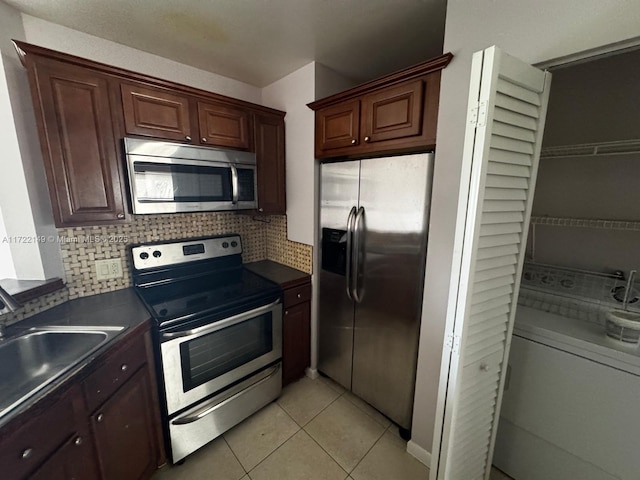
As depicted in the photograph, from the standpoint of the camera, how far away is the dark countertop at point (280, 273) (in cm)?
201

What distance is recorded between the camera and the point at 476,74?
84 centimetres

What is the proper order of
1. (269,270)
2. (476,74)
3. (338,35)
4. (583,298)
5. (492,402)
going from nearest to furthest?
1. (476,74)
2. (492,402)
3. (583,298)
4. (338,35)
5. (269,270)

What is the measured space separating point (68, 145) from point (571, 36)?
2.26 metres

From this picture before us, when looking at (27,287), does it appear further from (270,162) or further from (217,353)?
(270,162)

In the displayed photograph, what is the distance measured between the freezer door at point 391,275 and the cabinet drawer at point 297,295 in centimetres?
45

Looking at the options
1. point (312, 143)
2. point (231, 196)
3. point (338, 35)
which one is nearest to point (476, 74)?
point (338, 35)

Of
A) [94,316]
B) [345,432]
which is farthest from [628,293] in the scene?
[94,316]

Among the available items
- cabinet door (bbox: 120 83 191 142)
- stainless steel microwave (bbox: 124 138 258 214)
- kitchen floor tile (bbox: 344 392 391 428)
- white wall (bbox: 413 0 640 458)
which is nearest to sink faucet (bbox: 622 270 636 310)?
white wall (bbox: 413 0 640 458)

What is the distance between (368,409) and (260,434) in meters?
0.80

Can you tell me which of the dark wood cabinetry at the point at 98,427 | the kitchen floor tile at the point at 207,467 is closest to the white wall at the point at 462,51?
the kitchen floor tile at the point at 207,467

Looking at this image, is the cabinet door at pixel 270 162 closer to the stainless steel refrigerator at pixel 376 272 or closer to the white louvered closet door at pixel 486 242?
the stainless steel refrigerator at pixel 376 272

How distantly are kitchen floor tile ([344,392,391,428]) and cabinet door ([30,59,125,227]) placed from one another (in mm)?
2079

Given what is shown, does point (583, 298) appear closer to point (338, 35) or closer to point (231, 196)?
point (338, 35)

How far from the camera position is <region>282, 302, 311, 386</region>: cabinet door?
6.73 ft
